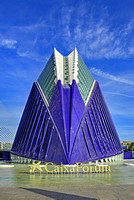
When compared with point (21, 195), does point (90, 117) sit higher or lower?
higher

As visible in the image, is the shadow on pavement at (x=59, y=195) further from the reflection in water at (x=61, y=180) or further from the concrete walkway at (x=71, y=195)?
the reflection in water at (x=61, y=180)

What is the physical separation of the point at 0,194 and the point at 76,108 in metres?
25.8

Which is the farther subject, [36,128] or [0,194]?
[36,128]

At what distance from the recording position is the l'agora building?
30.3 metres

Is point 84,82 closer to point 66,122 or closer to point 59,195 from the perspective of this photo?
point 66,122

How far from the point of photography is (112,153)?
117 feet

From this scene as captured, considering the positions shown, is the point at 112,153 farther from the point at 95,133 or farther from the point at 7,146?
the point at 7,146

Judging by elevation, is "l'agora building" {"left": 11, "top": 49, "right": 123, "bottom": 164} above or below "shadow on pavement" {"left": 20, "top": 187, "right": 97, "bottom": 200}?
above

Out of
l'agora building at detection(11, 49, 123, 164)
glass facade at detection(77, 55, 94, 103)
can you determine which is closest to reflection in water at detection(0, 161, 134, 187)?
l'agora building at detection(11, 49, 123, 164)

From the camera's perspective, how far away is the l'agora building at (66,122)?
30.3 m

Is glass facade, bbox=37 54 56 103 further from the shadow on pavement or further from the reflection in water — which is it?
the shadow on pavement

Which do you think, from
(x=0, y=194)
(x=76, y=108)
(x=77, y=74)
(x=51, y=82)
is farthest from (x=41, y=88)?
(x=0, y=194)

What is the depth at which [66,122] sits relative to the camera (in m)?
33.1

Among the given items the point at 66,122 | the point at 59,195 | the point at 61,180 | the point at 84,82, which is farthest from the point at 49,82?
the point at 59,195
